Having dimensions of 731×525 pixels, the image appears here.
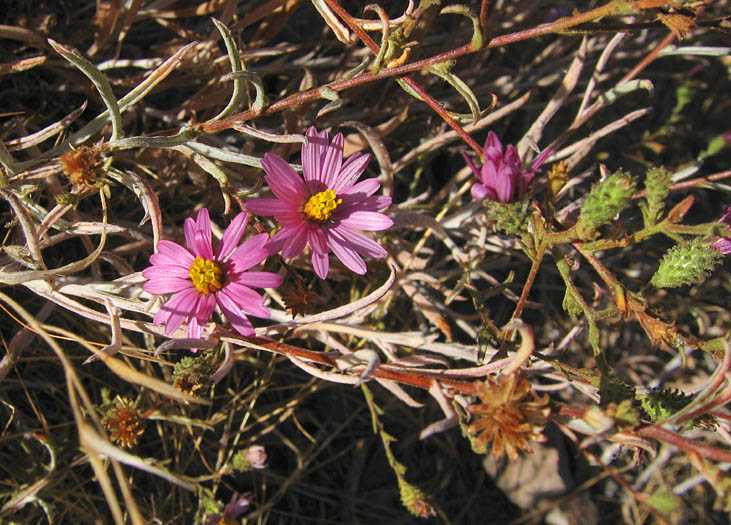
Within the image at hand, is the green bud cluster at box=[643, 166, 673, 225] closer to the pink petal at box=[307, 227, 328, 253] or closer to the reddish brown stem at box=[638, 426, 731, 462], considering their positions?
the reddish brown stem at box=[638, 426, 731, 462]

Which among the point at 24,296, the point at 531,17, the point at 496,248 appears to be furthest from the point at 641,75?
the point at 24,296

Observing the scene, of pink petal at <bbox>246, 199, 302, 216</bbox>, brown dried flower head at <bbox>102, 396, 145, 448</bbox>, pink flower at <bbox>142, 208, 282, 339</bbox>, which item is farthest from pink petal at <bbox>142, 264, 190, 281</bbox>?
brown dried flower head at <bbox>102, 396, 145, 448</bbox>

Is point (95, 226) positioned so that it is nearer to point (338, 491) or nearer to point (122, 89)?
point (122, 89)

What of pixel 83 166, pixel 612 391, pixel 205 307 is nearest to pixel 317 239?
pixel 205 307

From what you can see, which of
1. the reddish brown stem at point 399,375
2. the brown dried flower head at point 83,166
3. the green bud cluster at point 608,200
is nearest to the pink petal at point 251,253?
the reddish brown stem at point 399,375

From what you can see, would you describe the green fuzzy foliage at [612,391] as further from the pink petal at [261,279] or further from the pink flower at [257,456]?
the pink flower at [257,456]

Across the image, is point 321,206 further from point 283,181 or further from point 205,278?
point 205,278
